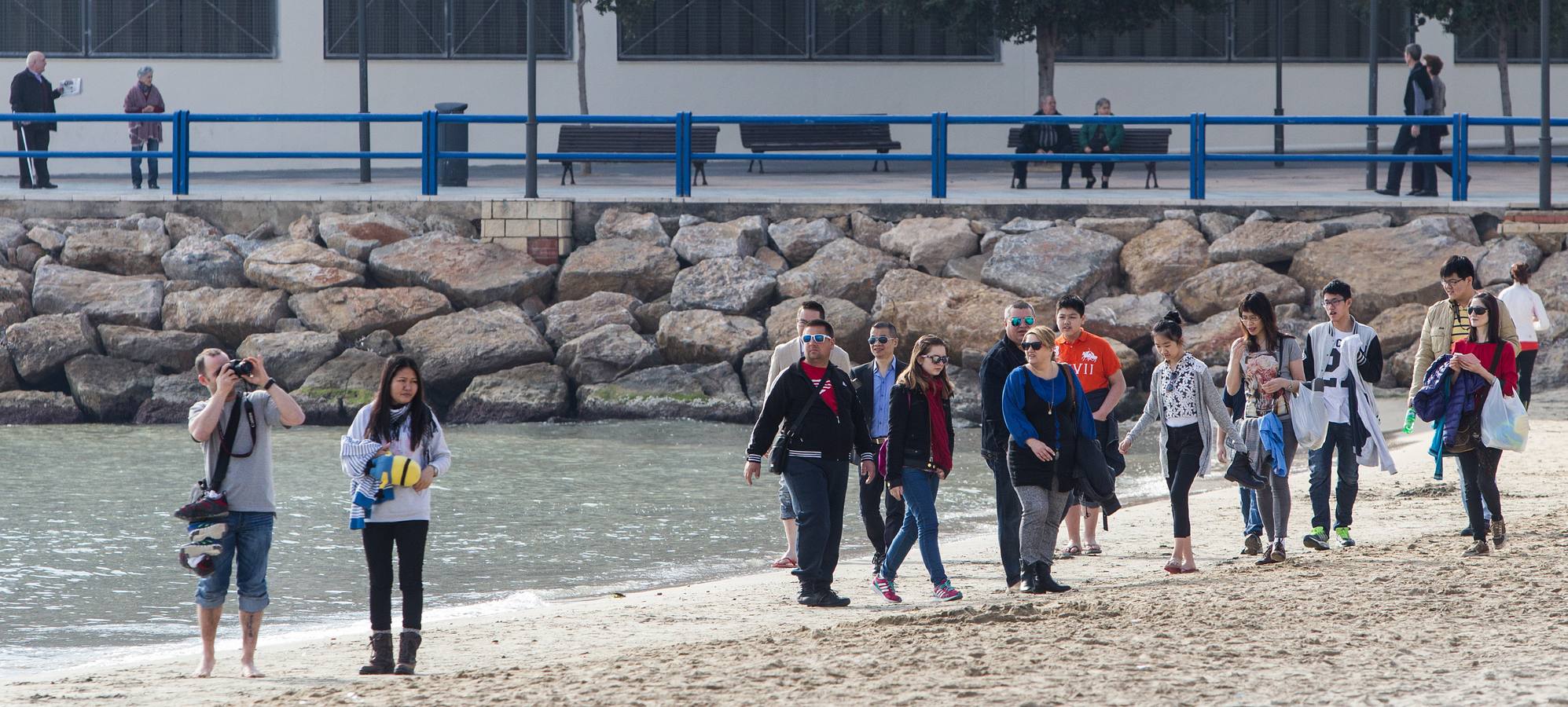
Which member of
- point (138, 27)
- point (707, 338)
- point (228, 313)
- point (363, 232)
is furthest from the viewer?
point (138, 27)

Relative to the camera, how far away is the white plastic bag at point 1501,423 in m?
8.80

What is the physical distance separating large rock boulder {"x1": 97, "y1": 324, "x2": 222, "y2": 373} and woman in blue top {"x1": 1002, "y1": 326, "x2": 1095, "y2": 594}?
11.2 metres

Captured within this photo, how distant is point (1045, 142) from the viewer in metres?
20.4

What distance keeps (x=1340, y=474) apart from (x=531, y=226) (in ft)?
35.2

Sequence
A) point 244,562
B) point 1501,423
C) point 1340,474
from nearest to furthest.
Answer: point 244,562
point 1501,423
point 1340,474

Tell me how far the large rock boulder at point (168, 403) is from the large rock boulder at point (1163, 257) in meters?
9.10

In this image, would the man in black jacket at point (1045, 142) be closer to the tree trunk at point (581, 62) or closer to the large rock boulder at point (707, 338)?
the large rock boulder at point (707, 338)

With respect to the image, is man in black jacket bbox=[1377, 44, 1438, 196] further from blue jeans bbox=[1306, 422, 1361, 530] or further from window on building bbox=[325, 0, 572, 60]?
window on building bbox=[325, 0, 572, 60]

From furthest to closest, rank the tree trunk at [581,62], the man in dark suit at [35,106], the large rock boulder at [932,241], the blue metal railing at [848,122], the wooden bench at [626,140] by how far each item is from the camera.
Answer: the tree trunk at [581,62] < the wooden bench at [626,140] < the man in dark suit at [35,106] < the large rock boulder at [932,241] < the blue metal railing at [848,122]

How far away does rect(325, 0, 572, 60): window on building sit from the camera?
92.6 ft

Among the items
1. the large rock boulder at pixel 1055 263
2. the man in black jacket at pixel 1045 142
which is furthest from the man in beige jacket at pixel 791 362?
the man in black jacket at pixel 1045 142

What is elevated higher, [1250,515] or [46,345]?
[46,345]

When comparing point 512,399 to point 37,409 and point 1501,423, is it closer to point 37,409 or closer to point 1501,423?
point 37,409

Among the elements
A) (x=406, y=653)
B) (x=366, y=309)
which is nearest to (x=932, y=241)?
(x=366, y=309)
